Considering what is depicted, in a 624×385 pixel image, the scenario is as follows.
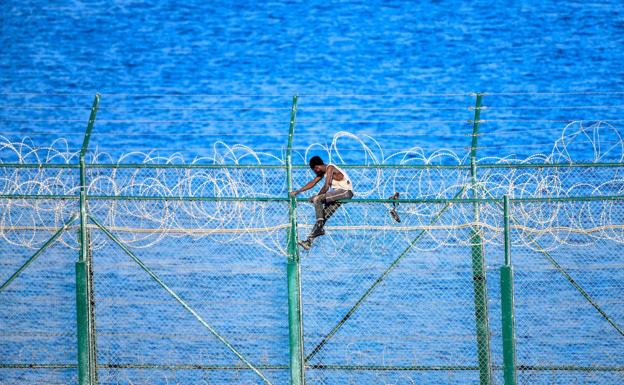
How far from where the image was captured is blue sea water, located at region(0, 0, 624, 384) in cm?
1272

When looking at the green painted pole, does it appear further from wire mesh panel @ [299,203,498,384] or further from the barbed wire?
wire mesh panel @ [299,203,498,384]

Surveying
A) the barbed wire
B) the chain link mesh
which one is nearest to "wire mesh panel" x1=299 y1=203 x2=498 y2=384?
the chain link mesh

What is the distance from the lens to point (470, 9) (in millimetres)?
14484

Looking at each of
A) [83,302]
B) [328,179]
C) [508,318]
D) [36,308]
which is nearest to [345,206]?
[328,179]

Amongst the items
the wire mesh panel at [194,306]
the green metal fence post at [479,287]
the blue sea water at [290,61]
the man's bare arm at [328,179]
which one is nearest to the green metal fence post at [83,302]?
the man's bare arm at [328,179]

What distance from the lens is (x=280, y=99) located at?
568 inches

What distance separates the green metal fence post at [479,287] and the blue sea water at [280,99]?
273cm

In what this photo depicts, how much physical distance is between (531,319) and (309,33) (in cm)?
509

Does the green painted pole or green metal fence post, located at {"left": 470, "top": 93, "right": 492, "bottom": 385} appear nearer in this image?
the green painted pole

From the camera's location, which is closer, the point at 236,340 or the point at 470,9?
the point at 236,340

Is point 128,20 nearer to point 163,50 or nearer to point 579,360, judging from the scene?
point 163,50

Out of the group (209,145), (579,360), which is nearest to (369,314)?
(579,360)

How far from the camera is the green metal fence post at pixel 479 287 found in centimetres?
952

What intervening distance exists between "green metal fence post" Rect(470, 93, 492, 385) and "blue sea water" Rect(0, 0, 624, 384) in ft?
8.95
